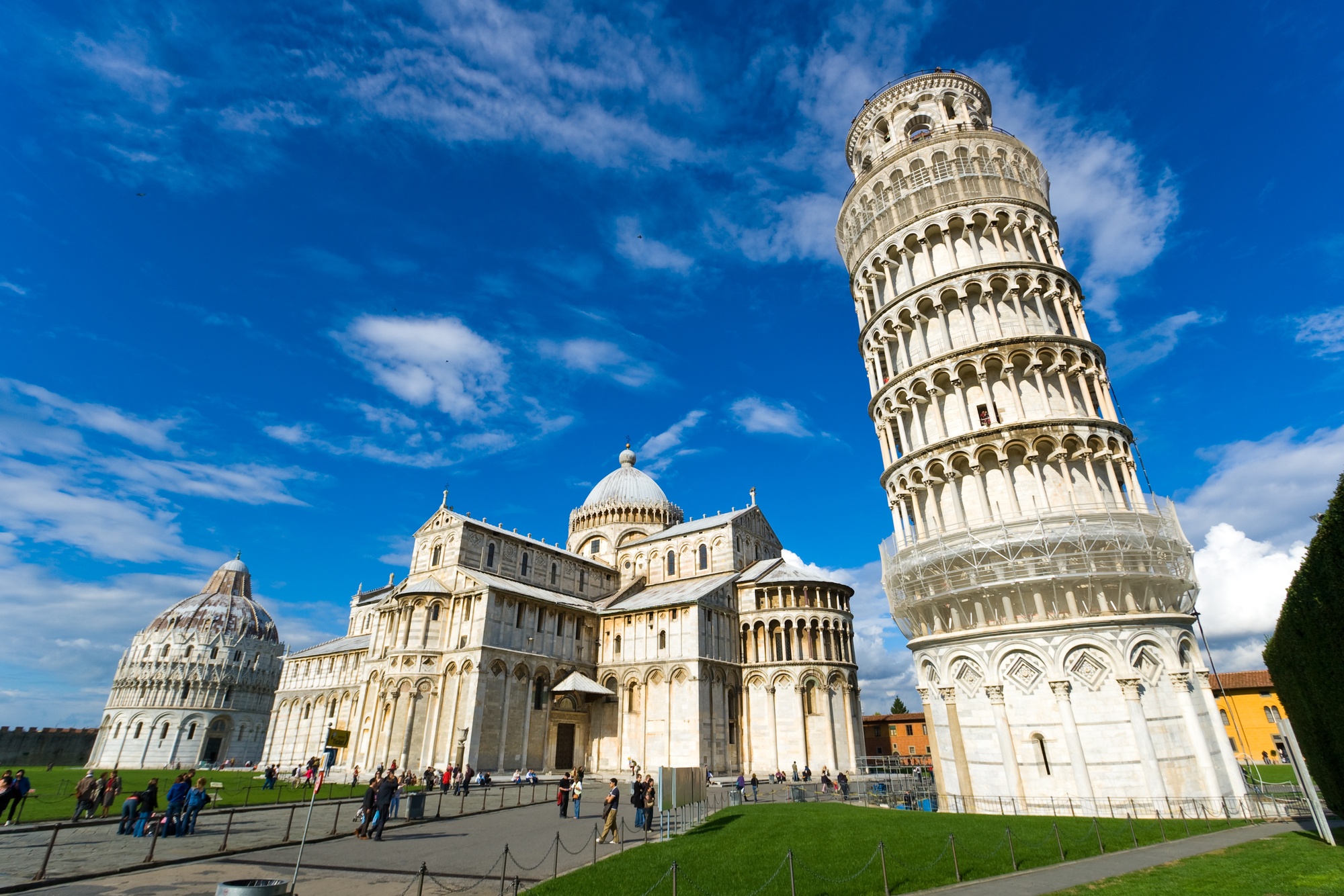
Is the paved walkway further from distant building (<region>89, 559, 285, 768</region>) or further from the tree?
distant building (<region>89, 559, 285, 768</region>)

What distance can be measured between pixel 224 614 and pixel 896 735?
286 ft

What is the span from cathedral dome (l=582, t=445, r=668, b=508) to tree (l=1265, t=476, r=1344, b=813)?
4712 cm

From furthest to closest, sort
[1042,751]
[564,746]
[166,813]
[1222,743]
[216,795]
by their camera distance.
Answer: [564,746] < [216,795] < [1042,751] < [1222,743] < [166,813]

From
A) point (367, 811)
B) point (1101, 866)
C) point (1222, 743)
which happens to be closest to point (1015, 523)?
point (1222, 743)

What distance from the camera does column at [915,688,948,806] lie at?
22.3 meters


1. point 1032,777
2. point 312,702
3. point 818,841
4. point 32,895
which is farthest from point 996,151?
point 312,702

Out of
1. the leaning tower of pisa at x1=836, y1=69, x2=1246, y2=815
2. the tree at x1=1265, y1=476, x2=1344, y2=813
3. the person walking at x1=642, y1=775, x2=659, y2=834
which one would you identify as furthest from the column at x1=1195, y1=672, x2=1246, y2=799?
the person walking at x1=642, y1=775, x2=659, y2=834

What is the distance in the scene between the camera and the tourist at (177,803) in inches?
660

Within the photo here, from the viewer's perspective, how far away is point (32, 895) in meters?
10.9

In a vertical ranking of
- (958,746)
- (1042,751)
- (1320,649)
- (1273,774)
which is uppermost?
(1320,649)

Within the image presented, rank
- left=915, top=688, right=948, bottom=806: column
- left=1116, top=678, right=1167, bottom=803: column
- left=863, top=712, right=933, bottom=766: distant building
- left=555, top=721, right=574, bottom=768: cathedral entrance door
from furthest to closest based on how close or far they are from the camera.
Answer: left=863, top=712, right=933, bottom=766: distant building, left=555, top=721, right=574, bottom=768: cathedral entrance door, left=915, top=688, right=948, bottom=806: column, left=1116, top=678, right=1167, bottom=803: column

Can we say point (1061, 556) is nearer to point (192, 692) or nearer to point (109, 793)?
point (109, 793)

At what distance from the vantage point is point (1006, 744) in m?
20.5

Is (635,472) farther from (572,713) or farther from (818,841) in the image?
(818,841)
